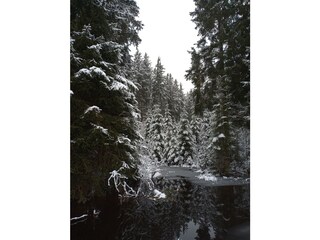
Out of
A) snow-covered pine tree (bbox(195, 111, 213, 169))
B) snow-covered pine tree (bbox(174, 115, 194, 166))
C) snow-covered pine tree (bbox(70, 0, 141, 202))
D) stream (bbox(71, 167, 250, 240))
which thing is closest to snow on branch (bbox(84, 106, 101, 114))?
snow-covered pine tree (bbox(70, 0, 141, 202))

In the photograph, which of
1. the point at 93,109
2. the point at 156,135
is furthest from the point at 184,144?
the point at 93,109

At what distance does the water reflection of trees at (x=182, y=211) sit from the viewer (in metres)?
2.57

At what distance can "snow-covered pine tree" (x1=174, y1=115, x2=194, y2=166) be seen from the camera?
2826 millimetres

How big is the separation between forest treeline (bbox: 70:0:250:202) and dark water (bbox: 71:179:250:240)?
0.34m

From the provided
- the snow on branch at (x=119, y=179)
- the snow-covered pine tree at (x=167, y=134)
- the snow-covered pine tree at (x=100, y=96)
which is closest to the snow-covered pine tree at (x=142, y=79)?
the snow-covered pine tree at (x=100, y=96)

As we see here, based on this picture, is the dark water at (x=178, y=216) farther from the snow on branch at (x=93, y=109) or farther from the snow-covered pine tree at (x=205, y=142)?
the snow on branch at (x=93, y=109)

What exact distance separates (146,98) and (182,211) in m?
1.91

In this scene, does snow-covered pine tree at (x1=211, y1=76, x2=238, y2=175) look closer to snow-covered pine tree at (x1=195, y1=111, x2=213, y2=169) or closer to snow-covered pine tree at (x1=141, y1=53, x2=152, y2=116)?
snow-covered pine tree at (x1=195, y1=111, x2=213, y2=169)

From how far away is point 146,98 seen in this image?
3.01 metres
